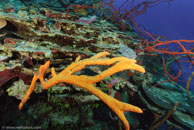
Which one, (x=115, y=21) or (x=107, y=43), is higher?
(x=115, y=21)

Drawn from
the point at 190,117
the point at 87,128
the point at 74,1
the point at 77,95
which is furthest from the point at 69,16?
the point at 190,117

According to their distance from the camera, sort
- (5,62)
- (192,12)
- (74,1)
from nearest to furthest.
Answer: (5,62) < (74,1) < (192,12)

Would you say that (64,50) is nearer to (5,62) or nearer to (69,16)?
(5,62)

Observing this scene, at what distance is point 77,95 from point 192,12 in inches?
3399

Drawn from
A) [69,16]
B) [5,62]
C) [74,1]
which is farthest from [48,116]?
[74,1]

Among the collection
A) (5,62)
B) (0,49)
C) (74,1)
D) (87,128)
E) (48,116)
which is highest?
(74,1)

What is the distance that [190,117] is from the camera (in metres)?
2.39

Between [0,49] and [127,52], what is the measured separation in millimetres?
2824

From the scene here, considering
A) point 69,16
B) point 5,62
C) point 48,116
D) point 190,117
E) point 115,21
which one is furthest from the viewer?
point 115,21

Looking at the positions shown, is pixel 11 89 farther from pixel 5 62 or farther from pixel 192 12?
pixel 192 12

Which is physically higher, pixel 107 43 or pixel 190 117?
pixel 107 43

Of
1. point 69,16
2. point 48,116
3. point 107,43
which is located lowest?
point 48,116

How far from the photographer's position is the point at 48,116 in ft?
6.37

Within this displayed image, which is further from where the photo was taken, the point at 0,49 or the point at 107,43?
the point at 107,43
